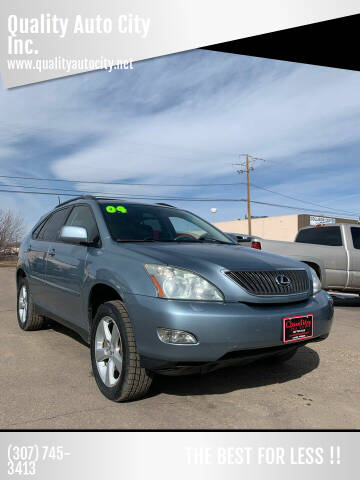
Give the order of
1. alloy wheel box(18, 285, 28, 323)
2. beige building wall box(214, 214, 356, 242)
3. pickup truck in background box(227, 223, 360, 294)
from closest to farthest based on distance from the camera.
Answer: alloy wheel box(18, 285, 28, 323) → pickup truck in background box(227, 223, 360, 294) → beige building wall box(214, 214, 356, 242)

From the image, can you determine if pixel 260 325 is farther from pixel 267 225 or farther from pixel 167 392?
pixel 267 225

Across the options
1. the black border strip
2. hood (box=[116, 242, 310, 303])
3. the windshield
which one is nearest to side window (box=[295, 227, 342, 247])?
the black border strip

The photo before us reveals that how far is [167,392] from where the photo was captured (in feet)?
10.6

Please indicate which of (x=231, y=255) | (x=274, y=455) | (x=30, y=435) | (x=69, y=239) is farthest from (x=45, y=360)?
(x=274, y=455)

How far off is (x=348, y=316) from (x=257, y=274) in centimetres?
490

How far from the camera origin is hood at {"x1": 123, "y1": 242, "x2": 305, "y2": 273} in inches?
114

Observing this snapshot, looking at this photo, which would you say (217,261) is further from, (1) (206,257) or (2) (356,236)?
(2) (356,236)

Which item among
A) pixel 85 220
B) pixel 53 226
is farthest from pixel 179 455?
pixel 53 226

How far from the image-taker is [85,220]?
417 cm

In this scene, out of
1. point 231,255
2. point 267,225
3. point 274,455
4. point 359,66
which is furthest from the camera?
point 267,225

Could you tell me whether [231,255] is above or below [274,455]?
above

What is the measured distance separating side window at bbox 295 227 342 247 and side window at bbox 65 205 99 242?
6253mm

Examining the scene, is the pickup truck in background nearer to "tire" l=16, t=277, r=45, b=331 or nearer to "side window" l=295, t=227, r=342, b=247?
"side window" l=295, t=227, r=342, b=247

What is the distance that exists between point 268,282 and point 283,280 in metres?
0.17
